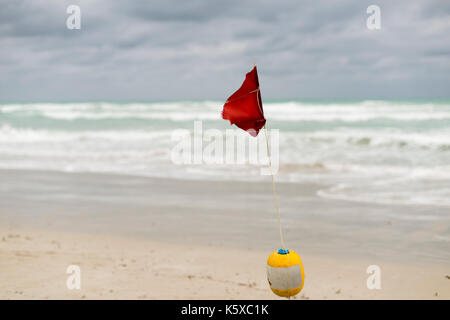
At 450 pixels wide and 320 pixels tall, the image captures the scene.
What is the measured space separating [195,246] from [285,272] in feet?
13.1

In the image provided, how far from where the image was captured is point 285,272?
3.99 meters

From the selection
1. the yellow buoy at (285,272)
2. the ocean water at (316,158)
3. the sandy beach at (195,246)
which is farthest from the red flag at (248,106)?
the ocean water at (316,158)

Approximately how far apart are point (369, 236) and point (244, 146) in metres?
14.3

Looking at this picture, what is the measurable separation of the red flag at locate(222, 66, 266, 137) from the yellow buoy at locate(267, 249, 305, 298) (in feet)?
3.40

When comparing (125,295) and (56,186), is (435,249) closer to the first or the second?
(125,295)

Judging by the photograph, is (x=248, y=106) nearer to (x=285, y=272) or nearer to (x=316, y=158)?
(x=285, y=272)

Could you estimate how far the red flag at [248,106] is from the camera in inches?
160

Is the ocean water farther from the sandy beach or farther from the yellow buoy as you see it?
the yellow buoy

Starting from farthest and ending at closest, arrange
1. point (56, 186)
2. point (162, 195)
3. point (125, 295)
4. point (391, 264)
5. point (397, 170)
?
A: point (397, 170), point (56, 186), point (162, 195), point (391, 264), point (125, 295)

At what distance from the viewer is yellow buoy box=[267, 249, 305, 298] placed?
13.1 feet

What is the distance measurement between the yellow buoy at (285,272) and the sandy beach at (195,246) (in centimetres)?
166

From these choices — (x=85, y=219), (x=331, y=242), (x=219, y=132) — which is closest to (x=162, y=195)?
(x=85, y=219)

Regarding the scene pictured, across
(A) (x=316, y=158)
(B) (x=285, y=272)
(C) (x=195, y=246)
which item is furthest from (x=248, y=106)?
(A) (x=316, y=158)

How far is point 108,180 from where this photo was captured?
14359 millimetres
